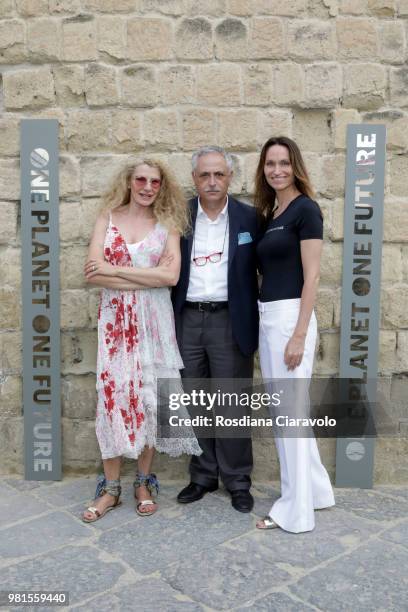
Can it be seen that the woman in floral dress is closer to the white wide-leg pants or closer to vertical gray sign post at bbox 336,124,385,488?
the white wide-leg pants

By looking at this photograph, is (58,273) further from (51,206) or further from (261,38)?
(261,38)

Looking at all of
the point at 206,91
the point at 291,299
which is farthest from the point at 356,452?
the point at 206,91

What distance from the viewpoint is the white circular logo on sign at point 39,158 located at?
12.0ft

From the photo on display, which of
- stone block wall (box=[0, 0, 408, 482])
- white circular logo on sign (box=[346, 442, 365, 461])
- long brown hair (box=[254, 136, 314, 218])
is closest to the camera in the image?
A: long brown hair (box=[254, 136, 314, 218])

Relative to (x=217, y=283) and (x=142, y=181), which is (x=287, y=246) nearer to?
(x=217, y=283)

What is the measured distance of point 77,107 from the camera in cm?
368

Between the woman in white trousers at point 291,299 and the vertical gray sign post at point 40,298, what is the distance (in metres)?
1.44

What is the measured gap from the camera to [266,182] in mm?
3270

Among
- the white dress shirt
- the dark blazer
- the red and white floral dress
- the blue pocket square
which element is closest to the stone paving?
the red and white floral dress

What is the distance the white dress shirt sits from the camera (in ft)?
10.8

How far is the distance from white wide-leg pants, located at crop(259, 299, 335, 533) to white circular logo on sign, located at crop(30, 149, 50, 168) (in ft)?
5.70

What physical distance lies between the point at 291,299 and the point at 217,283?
0.47 meters

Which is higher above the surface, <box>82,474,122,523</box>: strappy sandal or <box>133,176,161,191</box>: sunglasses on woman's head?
<box>133,176,161,191</box>: sunglasses on woman's head

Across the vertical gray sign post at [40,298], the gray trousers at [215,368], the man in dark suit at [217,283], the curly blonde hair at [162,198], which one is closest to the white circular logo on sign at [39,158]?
the vertical gray sign post at [40,298]
